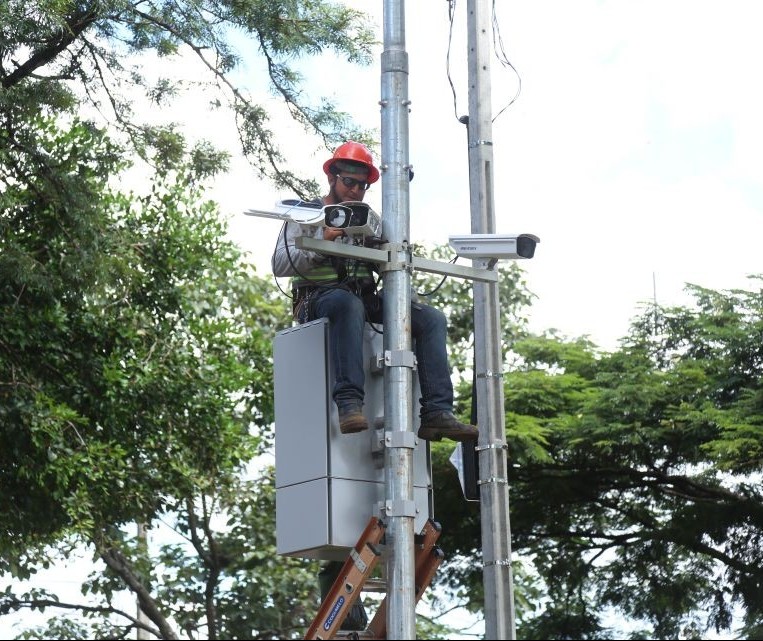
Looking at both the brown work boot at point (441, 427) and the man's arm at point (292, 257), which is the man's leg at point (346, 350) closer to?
the man's arm at point (292, 257)

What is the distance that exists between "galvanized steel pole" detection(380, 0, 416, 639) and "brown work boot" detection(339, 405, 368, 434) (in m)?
0.11

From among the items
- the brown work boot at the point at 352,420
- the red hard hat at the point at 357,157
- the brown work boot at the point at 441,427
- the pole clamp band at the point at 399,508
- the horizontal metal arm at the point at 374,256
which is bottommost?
the pole clamp band at the point at 399,508

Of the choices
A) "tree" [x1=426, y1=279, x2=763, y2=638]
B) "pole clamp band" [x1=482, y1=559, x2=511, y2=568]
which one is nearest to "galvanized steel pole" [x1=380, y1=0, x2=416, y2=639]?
"pole clamp band" [x1=482, y1=559, x2=511, y2=568]

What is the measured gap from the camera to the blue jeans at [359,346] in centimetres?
543

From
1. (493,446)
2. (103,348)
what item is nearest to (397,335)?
(493,446)

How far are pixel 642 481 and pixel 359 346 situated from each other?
322 inches

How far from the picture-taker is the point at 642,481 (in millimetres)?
13078

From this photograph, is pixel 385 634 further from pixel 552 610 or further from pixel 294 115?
pixel 552 610

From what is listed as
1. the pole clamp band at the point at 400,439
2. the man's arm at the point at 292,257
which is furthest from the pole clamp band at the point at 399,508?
the man's arm at the point at 292,257

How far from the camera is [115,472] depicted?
1203 cm

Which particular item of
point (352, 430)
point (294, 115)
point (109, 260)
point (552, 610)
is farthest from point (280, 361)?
point (552, 610)

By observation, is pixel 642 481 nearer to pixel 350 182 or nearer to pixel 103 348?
pixel 103 348

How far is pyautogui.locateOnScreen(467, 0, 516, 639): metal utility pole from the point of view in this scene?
282 inches

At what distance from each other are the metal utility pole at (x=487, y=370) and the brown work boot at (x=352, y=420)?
1943 millimetres
